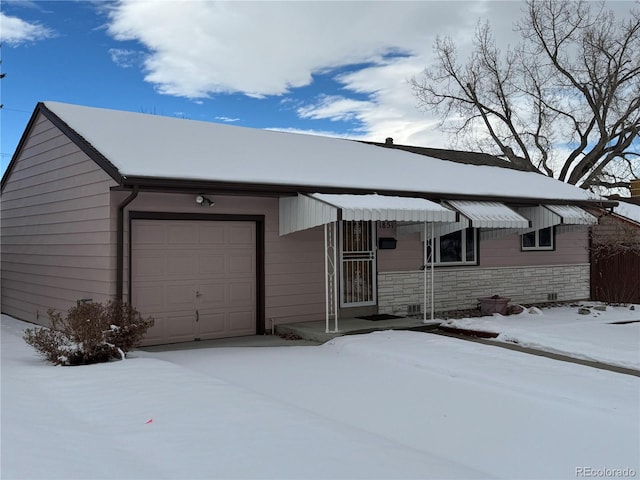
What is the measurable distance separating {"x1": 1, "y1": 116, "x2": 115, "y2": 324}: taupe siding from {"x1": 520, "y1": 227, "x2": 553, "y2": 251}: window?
10.1m

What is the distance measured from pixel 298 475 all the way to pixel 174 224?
6316mm

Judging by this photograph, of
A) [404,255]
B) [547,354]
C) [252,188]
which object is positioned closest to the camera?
[547,354]

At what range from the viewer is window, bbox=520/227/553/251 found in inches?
567

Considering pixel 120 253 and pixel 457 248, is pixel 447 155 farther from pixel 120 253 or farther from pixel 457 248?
pixel 120 253

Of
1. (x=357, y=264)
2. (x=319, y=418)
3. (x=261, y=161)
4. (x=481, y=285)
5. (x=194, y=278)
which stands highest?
(x=261, y=161)

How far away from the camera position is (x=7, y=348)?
8430 millimetres

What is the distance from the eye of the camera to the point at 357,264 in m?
11.4

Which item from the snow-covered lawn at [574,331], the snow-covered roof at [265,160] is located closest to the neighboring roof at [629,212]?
the snow-covered roof at [265,160]

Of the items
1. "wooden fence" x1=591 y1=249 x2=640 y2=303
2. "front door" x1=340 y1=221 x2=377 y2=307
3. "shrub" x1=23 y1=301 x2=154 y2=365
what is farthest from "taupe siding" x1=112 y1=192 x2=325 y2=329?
"wooden fence" x1=591 y1=249 x2=640 y2=303

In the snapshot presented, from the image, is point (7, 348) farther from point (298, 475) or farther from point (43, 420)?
point (298, 475)

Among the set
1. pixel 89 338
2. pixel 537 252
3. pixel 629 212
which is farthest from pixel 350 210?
pixel 629 212

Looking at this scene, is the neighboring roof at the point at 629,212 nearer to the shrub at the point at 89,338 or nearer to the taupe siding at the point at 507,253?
the taupe siding at the point at 507,253

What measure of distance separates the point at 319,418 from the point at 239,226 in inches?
217

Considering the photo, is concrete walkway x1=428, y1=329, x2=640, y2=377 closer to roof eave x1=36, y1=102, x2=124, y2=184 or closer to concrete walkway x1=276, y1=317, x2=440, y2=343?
concrete walkway x1=276, y1=317, x2=440, y2=343
